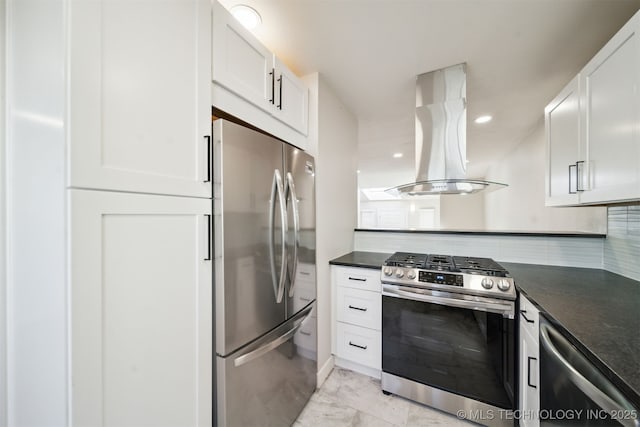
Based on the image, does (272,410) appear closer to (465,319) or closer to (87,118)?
(465,319)

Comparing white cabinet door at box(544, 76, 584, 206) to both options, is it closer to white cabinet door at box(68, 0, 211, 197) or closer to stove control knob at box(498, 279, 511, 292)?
stove control knob at box(498, 279, 511, 292)

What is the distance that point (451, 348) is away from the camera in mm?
1539

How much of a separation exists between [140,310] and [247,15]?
5.08 feet

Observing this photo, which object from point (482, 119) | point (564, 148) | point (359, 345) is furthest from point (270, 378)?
point (482, 119)

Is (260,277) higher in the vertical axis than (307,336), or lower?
higher

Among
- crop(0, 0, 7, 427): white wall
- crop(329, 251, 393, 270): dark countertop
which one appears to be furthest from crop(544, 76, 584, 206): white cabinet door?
crop(0, 0, 7, 427): white wall

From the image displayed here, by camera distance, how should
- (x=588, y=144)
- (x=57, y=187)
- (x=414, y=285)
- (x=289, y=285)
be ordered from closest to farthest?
(x=57, y=187), (x=588, y=144), (x=289, y=285), (x=414, y=285)

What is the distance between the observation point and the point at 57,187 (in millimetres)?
664

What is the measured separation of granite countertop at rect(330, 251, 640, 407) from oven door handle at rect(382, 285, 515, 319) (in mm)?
155

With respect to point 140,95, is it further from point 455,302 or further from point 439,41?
point 455,302

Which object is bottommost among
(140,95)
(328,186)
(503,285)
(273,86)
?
(503,285)

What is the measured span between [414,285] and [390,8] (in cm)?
167

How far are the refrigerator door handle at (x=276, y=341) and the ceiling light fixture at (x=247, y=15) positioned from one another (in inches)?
70.6

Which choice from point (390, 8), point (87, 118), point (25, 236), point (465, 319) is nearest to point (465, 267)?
point (465, 319)
